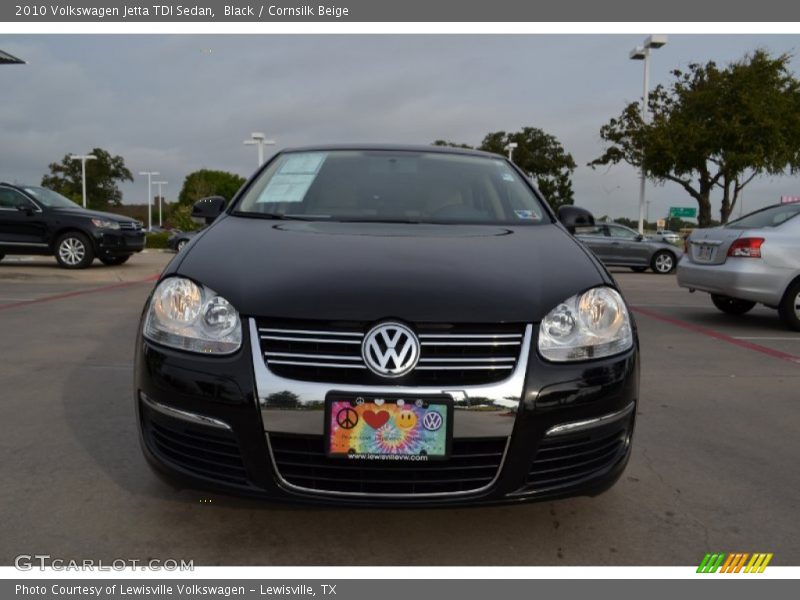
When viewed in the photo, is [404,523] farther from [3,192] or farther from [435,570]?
[3,192]

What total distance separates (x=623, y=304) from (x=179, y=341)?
1.49 metres

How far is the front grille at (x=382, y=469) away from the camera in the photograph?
212cm

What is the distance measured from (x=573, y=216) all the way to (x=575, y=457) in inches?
74.8

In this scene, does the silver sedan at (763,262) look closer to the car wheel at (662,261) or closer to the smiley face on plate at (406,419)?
the smiley face on plate at (406,419)

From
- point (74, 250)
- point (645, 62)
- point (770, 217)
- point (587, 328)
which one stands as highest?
point (645, 62)

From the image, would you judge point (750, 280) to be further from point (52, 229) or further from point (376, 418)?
point (52, 229)

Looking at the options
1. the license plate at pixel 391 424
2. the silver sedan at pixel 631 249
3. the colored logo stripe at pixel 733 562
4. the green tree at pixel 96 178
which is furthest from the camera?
the green tree at pixel 96 178

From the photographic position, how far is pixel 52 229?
489 inches

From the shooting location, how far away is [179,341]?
7.49 ft

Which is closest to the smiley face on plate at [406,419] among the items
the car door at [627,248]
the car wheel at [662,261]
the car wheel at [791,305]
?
the car wheel at [791,305]

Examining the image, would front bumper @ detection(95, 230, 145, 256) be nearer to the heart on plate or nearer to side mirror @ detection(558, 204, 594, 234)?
side mirror @ detection(558, 204, 594, 234)

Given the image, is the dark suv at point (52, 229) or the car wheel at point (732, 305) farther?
the dark suv at point (52, 229)

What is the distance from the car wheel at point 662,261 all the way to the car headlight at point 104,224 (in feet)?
40.2

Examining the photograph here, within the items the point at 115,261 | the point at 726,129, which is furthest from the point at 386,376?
the point at 726,129
